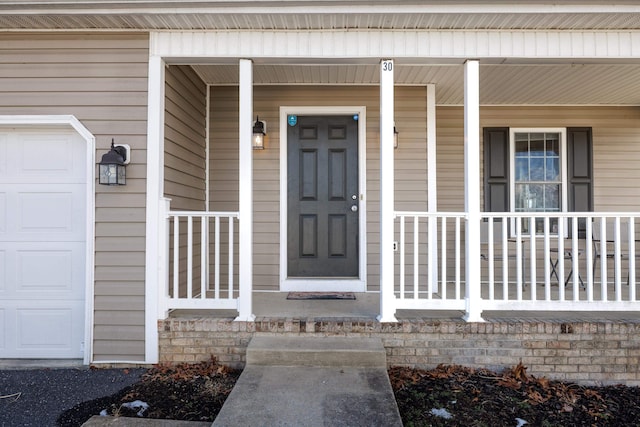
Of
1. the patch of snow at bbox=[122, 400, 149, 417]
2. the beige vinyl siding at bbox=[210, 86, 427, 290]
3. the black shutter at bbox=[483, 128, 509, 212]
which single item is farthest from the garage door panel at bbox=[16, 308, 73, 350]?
the black shutter at bbox=[483, 128, 509, 212]

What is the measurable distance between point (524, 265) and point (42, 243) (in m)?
5.05

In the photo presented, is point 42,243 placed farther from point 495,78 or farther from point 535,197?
point 535,197

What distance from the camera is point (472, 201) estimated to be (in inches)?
128

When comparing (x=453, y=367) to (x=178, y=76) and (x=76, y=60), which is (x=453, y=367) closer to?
(x=178, y=76)

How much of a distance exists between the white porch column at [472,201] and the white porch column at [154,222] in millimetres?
2390

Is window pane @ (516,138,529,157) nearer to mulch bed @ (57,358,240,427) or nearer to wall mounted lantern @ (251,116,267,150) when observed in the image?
wall mounted lantern @ (251,116,267,150)

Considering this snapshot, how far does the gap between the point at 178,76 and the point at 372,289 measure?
278 cm

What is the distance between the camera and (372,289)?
437 centimetres

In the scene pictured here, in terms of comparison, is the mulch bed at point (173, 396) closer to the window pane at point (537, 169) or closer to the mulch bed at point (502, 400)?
the mulch bed at point (502, 400)

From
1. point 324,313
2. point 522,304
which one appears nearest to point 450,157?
point 522,304

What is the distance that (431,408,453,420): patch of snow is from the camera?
251cm

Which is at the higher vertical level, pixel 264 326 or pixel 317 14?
pixel 317 14

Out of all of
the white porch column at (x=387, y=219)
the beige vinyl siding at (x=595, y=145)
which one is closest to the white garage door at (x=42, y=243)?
the white porch column at (x=387, y=219)

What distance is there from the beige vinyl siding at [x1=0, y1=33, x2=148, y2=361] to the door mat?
1.43 m
